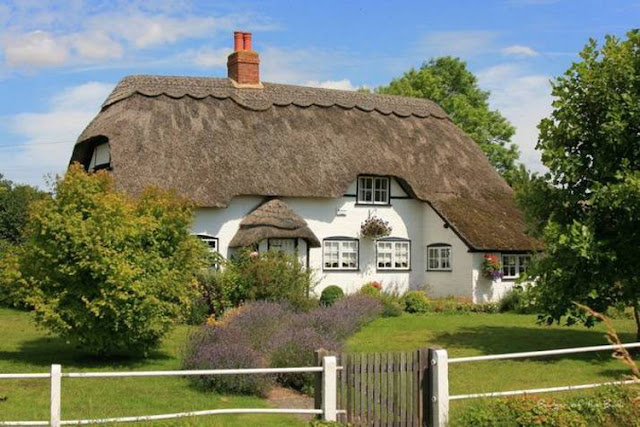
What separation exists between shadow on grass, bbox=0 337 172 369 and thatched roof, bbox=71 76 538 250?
32.0 feet

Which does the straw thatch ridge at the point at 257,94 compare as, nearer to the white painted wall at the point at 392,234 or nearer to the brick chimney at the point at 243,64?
the brick chimney at the point at 243,64

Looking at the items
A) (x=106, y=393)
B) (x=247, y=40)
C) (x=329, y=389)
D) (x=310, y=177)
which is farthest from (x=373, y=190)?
(x=329, y=389)

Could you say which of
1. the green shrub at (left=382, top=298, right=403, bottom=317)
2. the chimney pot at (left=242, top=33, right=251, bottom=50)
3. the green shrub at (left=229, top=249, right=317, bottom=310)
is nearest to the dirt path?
the green shrub at (left=229, top=249, right=317, bottom=310)

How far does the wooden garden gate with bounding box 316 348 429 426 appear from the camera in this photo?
988cm

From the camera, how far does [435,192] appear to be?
30.8 metres

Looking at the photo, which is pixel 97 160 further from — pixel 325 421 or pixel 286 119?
pixel 325 421

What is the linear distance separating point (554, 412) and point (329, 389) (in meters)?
2.67

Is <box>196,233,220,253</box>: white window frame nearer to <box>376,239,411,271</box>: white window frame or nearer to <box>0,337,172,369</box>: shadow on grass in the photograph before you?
<box>376,239,411,271</box>: white window frame

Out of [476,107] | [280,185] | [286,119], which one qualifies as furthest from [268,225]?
[476,107]

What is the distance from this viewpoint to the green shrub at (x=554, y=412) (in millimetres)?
9594

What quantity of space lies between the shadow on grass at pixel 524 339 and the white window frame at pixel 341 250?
27.2ft

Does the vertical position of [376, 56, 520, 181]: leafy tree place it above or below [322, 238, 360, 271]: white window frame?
above

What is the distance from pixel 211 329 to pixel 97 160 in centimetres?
1675

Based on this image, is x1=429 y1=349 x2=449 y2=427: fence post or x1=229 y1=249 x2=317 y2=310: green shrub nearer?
x1=429 y1=349 x2=449 y2=427: fence post
